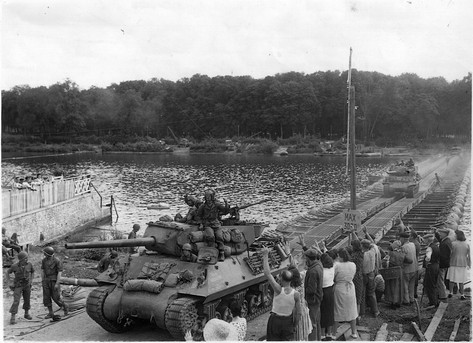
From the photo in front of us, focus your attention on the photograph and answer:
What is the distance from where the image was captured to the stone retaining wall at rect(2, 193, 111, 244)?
26672 millimetres

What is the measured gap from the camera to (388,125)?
86312 mm

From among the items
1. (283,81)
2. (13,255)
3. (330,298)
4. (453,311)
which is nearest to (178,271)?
(330,298)

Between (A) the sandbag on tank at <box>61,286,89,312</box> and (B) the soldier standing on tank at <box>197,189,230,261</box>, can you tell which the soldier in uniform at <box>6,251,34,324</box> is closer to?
(A) the sandbag on tank at <box>61,286,89,312</box>

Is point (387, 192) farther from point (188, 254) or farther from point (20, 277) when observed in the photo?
point (20, 277)

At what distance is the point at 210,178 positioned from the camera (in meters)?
60.7

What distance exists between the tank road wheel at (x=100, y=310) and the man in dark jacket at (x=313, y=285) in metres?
4.48

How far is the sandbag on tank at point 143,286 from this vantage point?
13.0m

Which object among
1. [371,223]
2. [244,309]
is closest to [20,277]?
[244,309]

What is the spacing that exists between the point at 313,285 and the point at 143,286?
375 centimetres

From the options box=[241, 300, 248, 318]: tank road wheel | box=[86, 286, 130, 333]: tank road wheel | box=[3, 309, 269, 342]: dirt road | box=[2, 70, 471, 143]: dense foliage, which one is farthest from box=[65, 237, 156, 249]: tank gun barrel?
box=[2, 70, 471, 143]: dense foliage

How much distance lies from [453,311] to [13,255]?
14.4 metres

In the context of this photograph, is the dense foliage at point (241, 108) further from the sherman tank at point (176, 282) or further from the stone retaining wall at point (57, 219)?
the sherman tank at point (176, 282)

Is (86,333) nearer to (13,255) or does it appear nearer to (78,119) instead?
(13,255)

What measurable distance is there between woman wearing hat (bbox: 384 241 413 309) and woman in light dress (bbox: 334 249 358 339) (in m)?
2.39
